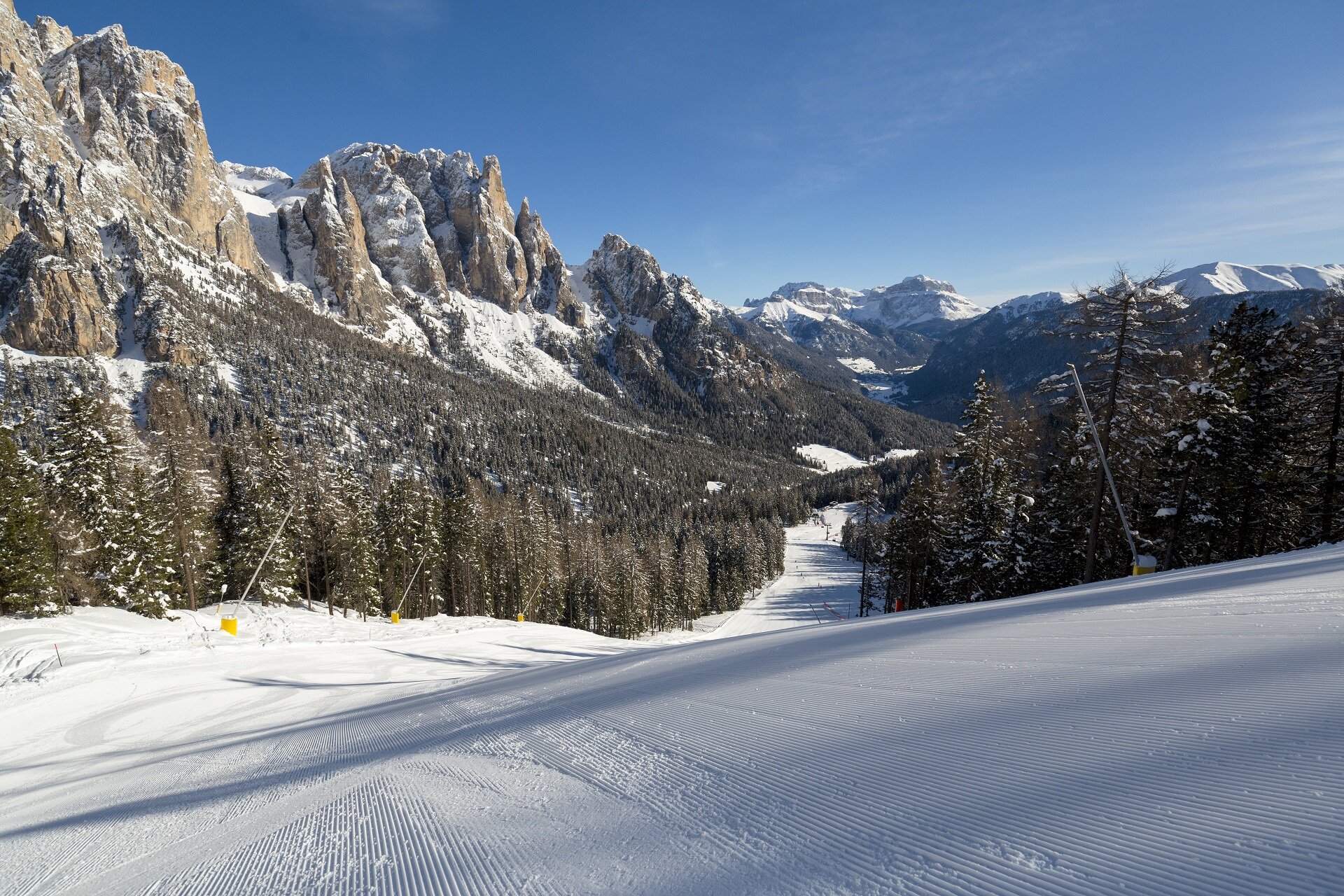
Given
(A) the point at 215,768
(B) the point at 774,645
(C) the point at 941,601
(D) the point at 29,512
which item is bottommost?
(C) the point at 941,601

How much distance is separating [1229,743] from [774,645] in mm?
6437

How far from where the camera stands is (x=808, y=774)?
386 cm

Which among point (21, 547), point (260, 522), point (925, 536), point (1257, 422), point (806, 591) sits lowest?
point (806, 591)

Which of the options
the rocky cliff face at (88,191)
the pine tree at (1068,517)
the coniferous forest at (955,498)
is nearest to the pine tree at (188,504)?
the coniferous forest at (955,498)

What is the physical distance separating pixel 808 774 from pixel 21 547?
2973 cm

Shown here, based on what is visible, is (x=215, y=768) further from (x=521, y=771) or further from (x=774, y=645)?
(x=774, y=645)

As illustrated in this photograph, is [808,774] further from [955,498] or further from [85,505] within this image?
[85,505]

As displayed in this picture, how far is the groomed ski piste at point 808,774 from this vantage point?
260 centimetres

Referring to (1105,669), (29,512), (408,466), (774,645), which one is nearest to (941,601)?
(774,645)

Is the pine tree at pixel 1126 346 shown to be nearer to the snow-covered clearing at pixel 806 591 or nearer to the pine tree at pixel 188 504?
the snow-covered clearing at pixel 806 591

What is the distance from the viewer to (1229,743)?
2.97 metres

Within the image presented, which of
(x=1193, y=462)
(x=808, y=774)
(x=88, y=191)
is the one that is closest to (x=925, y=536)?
(x=1193, y=462)

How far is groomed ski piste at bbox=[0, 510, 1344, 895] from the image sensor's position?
8.52ft

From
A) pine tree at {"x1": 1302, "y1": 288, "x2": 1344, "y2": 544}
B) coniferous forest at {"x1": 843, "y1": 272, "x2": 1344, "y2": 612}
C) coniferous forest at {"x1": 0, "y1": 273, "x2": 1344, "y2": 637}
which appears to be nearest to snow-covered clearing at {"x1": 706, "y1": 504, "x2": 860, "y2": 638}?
coniferous forest at {"x1": 0, "y1": 273, "x2": 1344, "y2": 637}
